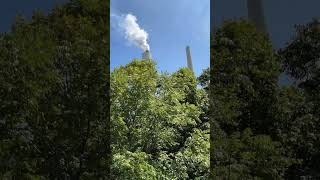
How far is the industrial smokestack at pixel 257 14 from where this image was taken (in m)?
7.80

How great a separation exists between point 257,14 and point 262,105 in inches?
48.4

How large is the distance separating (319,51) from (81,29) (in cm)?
309

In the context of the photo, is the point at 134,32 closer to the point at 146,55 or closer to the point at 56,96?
the point at 146,55

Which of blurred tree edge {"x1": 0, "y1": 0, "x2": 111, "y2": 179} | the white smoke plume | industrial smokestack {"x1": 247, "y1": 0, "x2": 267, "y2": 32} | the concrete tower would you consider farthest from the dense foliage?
industrial smokestack {"x1": 247, "y1": 0, "x2": 267, "y2": 32}

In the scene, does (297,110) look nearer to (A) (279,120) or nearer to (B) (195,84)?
(A) (279,120)

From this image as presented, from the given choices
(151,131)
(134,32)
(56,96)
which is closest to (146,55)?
(134,32)

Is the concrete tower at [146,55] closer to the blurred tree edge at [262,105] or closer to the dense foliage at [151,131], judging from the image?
the dense foliage at [151,131]

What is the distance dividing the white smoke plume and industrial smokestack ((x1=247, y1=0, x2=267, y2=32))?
156cm

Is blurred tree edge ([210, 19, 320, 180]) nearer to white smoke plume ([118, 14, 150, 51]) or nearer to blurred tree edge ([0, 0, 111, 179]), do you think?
white smoke plume ([118, 14, 150, 51])

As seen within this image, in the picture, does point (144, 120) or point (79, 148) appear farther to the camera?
point (144, 120)

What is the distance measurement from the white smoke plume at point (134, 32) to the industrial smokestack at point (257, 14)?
1558 mm

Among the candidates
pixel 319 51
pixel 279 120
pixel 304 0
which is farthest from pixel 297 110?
pixel 304 0

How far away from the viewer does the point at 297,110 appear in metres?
7.34

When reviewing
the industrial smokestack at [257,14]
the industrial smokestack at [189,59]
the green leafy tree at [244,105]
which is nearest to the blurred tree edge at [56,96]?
the green leafy tree at [244,105]
